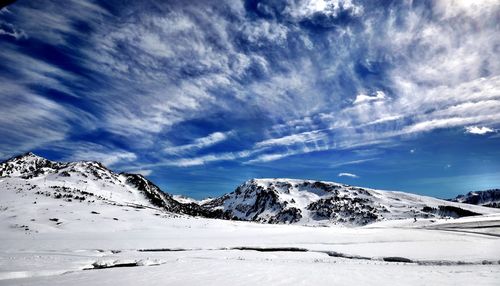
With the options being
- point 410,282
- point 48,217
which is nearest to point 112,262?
point 410,282

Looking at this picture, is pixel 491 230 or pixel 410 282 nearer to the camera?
pixel 410 282

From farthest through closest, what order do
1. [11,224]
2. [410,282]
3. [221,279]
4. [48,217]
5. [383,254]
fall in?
[48,217], [11,224], [383,254], [221,279], [410,282]

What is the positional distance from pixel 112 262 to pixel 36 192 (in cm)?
10370

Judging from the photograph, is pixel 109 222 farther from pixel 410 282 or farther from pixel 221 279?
pixel 410 282

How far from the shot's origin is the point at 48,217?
71.1 m

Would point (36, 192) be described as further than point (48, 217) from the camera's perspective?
Yes

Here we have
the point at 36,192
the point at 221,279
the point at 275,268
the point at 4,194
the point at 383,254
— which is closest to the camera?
the point at 221,279

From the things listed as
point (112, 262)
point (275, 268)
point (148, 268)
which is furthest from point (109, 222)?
point (275, 268)

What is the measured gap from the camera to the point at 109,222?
234 feet

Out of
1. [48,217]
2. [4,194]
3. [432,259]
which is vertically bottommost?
[432,259]

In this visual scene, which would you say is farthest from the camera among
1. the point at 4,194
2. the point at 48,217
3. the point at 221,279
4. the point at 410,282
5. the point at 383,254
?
the point at 4,194

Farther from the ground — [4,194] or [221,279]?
[4,194]

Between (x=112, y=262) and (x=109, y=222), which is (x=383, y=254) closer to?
(x=112, y=262)

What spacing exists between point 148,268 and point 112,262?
4905mm
